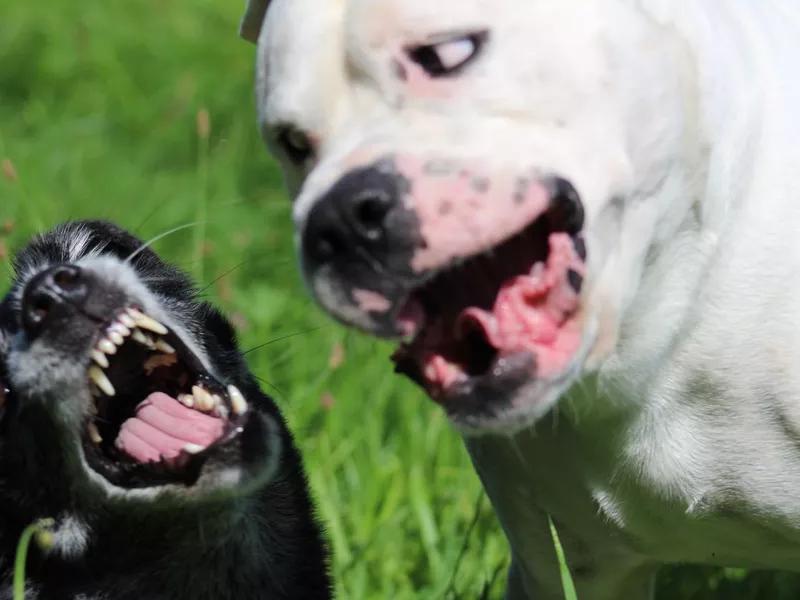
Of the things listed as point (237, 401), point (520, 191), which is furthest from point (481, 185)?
point (237, 401)

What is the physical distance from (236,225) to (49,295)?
117 inches

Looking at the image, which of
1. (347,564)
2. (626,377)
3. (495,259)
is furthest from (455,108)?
(347,564)

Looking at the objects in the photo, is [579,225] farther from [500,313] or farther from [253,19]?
[253,19]

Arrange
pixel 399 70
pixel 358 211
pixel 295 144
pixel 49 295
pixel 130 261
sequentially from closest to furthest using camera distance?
pixel 358 211
pixel 399 70
pixel 295 144
pixel 49 295
pixel 130 261

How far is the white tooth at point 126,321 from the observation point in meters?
2.41

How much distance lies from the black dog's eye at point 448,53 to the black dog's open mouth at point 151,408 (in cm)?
69

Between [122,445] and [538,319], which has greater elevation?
[538,319]

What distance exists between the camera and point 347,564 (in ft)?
10.3

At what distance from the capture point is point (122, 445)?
96.1 inches

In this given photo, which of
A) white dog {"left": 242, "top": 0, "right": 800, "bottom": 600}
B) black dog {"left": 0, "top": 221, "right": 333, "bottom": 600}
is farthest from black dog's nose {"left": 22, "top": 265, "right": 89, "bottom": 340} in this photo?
white dog {"left": 242, "top": 0, "right": 800, "bottom": 600}

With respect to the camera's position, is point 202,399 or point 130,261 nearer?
point 202,399

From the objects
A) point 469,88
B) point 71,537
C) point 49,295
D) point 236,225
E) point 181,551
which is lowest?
point 236,225

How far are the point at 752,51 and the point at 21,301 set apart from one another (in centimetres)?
126

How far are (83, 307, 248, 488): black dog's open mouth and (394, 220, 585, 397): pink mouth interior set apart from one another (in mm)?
479
